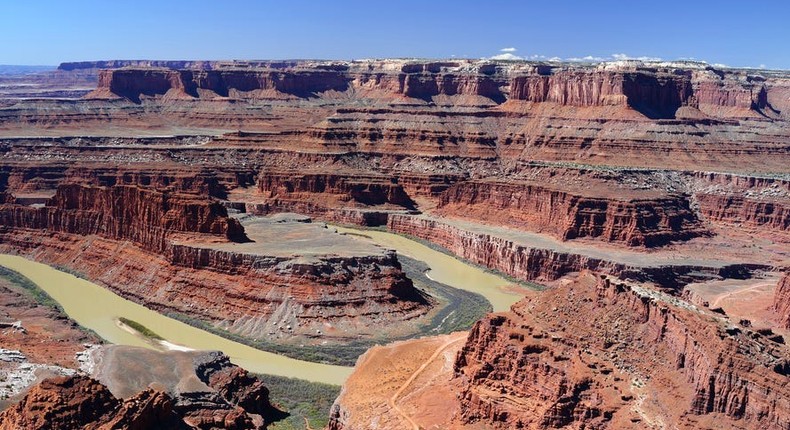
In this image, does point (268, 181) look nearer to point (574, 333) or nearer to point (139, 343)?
point (139, 343)

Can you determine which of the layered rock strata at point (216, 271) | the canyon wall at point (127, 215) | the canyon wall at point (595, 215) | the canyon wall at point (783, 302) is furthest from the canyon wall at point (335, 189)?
the canyon wall at point (783, 302)

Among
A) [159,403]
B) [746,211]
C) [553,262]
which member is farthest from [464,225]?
[159,403]

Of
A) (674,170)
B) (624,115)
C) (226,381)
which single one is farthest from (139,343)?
(624,115)

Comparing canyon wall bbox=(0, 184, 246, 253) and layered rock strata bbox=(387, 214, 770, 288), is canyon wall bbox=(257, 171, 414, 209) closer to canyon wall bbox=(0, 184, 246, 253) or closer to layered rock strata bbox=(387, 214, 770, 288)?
layered rock strata bbox=(387, 214, 770, 288)

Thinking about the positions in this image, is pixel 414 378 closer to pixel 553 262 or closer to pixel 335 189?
pixel 553 262

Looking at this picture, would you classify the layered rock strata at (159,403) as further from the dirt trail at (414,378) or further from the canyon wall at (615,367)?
the canyon wall at (615,367)

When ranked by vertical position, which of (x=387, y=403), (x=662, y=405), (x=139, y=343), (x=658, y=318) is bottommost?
(x=139, y=343)

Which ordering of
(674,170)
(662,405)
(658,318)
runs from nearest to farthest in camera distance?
(662,405) < (658,318) < (674,170)
